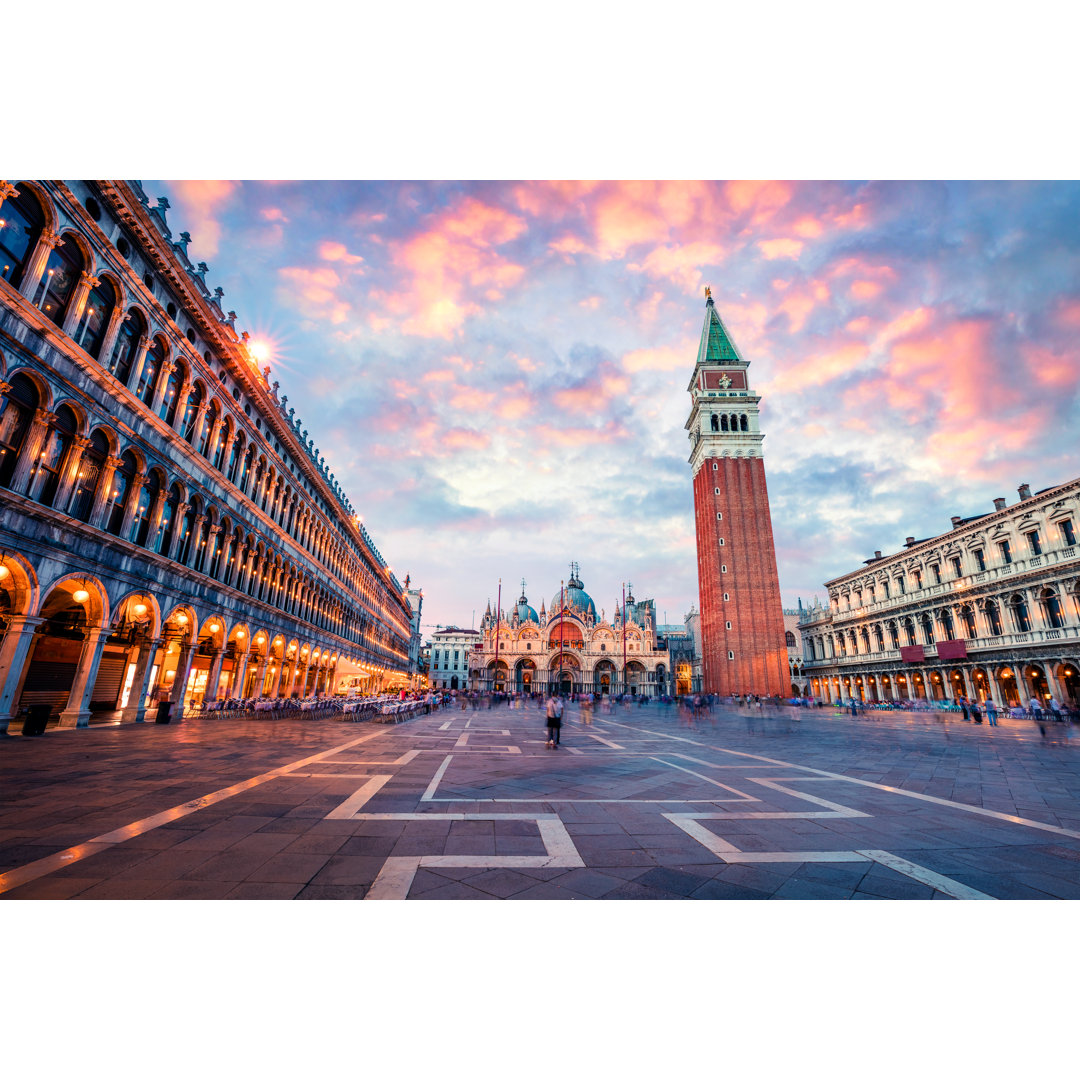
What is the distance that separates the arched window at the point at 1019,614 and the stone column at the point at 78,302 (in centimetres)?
5147

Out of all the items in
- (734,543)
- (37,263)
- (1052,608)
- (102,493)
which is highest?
(734,543)

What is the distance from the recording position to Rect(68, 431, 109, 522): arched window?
14.4 m

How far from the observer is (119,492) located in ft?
52.7

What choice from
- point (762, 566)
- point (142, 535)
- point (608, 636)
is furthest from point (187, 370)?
point (608, 636)

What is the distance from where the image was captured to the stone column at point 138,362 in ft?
53.8

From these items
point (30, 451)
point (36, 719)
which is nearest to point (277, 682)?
point (36, 719)

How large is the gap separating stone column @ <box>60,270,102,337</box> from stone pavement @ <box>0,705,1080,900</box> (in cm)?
1047

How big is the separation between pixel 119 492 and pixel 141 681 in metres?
6.54

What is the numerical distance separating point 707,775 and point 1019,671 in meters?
38.4

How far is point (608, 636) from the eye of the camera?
9269 cm

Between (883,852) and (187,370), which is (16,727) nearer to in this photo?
(187,370)

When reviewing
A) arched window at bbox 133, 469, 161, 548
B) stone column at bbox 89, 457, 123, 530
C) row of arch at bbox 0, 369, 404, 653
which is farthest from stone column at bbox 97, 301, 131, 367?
arched window at bbox 133, 469, 161, 548

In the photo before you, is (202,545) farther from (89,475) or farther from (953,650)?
(953,650)

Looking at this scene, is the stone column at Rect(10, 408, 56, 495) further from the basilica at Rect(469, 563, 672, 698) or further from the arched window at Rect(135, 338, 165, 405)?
the basilica at Rect(469, 563, 672, 698)
